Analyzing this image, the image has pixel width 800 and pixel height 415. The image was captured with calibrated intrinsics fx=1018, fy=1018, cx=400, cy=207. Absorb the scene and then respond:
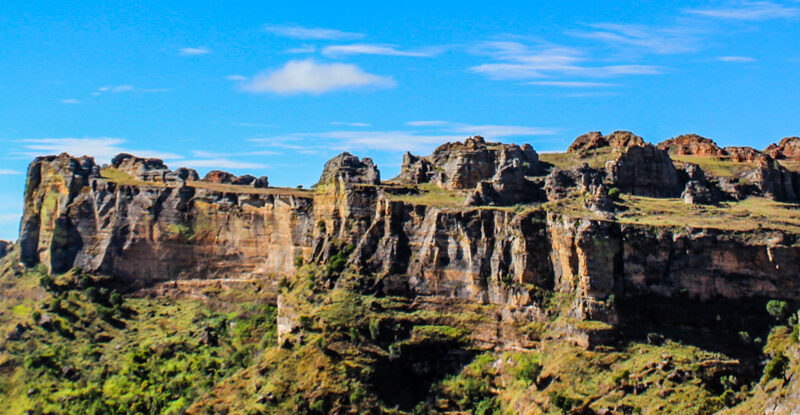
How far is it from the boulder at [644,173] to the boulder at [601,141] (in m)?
5.00

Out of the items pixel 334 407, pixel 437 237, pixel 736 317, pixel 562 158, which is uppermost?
pixel 562 158

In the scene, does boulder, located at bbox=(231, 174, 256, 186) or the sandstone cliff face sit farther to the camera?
boulder, located at bbox=(231, 174, 256, 186)

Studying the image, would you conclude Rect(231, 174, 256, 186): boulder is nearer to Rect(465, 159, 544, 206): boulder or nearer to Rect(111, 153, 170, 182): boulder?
Rect(111, 153, 170, 182): boulder

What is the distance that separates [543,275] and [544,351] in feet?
25.5

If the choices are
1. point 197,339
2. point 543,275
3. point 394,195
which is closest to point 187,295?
point 197,339

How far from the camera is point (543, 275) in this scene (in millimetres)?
92688

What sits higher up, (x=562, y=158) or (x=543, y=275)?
(x=562, y=158)

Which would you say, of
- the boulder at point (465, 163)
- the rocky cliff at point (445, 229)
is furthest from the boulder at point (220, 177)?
the boulder at point (465, 163)

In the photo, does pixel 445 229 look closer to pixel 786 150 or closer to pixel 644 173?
pixel 644 173

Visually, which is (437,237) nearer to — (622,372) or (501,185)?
(501,185)

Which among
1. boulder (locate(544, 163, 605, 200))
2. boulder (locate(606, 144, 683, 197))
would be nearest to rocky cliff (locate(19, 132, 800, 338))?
boulder (locate(606, 144, 683, 197))

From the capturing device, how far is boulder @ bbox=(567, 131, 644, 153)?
11700 centimetres

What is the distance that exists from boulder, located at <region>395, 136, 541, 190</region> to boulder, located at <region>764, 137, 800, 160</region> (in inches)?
1329

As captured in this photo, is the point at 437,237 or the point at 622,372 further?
the point at 437,237
